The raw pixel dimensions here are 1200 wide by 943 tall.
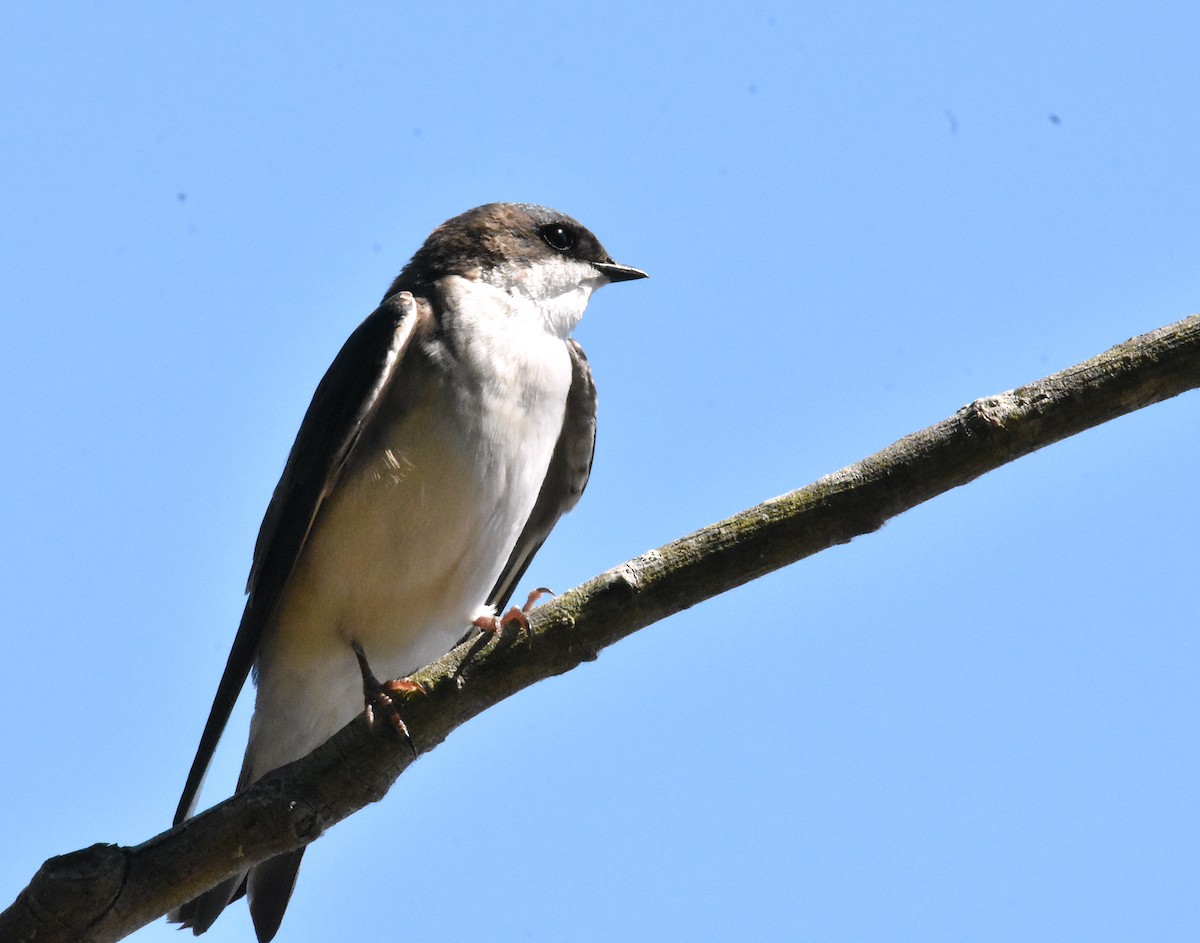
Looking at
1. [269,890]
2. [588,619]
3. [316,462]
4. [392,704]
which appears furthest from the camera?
[316,462]

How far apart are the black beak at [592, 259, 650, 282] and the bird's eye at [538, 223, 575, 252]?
0.18 meters

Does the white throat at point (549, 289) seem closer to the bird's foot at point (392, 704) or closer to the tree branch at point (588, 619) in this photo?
the bird's foot at point (392, 704)

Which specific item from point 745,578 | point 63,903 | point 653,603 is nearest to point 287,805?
point 63,903

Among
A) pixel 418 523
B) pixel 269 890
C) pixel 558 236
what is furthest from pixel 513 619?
pixel 558 236

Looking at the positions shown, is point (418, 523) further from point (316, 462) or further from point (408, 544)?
point (316, 462)

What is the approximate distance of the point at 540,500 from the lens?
649cm

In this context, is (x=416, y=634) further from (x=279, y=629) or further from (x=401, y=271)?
(x=401, y=271)

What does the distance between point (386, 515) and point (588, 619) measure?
201 cm

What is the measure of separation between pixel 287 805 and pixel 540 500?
310 cm

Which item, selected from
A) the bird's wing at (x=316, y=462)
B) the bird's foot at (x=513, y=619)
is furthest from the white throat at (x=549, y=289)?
the bird's foot at (x=513, y=619)

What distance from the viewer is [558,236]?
681 centimetres

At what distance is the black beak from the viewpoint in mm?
6898

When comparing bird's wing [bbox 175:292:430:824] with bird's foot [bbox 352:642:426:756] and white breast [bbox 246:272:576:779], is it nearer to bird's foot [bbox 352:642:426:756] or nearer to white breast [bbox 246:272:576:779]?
white breast [bbox 246:272:576:779]

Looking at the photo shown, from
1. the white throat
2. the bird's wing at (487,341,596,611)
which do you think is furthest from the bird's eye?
the bird's wing at (487,341,596,611)
